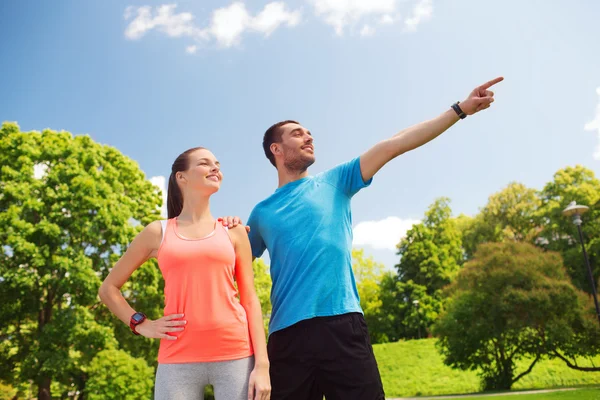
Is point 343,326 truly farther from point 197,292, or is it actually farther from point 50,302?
point 50,302

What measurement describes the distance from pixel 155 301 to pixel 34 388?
5.85 metres

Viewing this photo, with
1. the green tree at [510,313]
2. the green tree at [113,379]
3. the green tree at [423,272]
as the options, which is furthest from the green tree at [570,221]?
the green tree at [113,379]

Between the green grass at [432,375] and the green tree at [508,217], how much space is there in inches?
511

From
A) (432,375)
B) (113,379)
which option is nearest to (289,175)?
(113,379)

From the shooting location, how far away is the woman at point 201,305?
2.70m

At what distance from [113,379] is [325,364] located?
14636 mm

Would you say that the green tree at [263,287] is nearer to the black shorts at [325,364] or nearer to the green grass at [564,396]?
the green grass at [564,396]

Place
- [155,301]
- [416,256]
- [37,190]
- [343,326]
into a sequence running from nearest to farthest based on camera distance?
1. [343,326]
2. [37,190]
3. [155,301]
4. [416,256]

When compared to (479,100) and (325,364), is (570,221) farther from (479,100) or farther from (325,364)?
(325,364)

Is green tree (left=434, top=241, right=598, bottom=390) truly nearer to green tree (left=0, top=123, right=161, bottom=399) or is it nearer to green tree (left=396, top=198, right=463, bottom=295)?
green tree (left=0, top=123, right=161, bottom=399)

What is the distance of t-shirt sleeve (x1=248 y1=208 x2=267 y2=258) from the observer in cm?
351

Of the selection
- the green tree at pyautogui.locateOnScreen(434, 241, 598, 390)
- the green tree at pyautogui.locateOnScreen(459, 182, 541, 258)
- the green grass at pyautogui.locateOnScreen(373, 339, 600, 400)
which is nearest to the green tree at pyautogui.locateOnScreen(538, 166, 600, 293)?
the green tree at pyautogui.locateOnScreen(459, 182, 541, 258)

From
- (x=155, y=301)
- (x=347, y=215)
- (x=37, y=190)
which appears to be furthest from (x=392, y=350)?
(x=347, y=215)

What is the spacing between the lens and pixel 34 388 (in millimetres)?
19688
